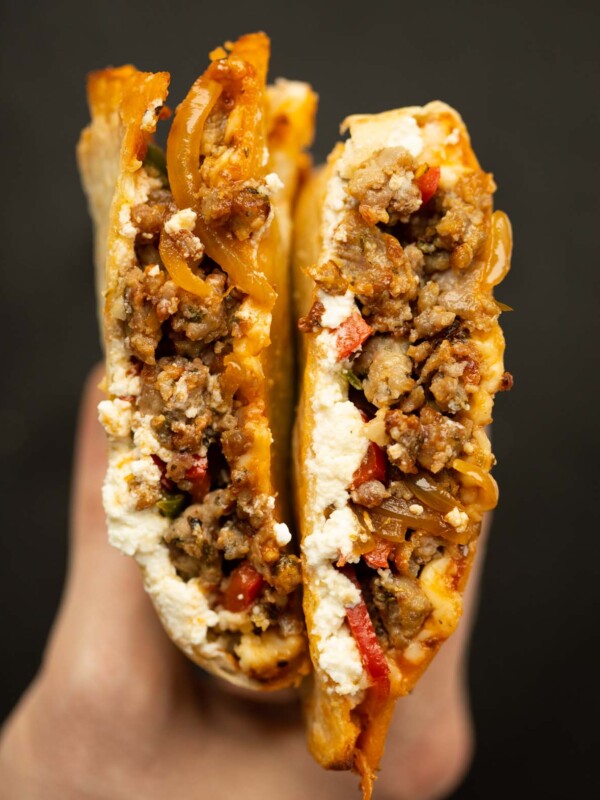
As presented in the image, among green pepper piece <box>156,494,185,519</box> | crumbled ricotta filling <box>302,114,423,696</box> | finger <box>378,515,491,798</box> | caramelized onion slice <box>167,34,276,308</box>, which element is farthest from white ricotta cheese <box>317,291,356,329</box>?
finger <box>378,515,491,798</box>

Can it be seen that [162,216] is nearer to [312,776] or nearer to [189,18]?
[312,776]

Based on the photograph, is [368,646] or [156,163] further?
[156,163]

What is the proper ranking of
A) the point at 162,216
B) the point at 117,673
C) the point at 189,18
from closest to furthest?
the point at 162,216
the point at 117,673
the point at 189,18

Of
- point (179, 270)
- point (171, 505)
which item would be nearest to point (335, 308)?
point (179, 270)

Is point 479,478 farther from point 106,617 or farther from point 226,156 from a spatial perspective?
point 106,617

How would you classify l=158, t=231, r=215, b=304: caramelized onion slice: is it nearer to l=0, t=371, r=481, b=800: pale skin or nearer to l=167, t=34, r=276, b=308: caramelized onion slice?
l=167, t=34, r=276, b=308: caramelized onion slice

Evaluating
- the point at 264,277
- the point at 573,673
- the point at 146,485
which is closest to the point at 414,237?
the point at 264,277
